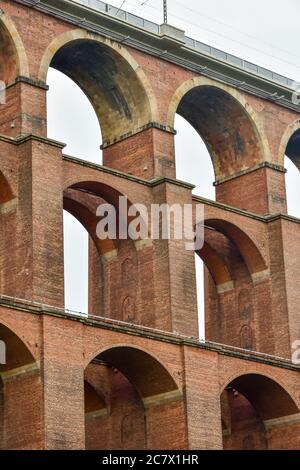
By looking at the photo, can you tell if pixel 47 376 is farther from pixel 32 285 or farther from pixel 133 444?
pixel 133 444

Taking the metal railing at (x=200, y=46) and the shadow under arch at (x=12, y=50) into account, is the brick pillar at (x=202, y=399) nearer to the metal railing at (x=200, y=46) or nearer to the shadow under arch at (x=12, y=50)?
the shadow under arch at (x=12, y=50)

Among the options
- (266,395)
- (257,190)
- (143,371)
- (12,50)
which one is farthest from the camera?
(257,190)

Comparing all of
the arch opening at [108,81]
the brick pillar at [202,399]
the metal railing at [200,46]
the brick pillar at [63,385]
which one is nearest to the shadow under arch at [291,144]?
the metal railing at [200,46]

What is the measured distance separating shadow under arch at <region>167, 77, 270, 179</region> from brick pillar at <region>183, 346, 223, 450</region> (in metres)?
13.4

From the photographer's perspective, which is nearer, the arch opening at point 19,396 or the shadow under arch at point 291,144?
the arch opening at point 19,396

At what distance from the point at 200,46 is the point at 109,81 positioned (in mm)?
5055

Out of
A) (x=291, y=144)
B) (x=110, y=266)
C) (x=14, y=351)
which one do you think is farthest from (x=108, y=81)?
(x=14, y=351)

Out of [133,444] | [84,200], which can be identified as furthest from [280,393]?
[84,200]

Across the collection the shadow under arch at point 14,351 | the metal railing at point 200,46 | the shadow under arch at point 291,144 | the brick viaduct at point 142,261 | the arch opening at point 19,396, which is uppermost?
the metal railing at point 200,46

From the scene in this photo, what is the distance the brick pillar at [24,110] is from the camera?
5489 cm

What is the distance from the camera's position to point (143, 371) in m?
53.6

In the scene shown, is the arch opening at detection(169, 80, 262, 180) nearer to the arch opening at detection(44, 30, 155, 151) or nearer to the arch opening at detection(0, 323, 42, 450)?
the arch opening at detection(44, 30, 155, 151)

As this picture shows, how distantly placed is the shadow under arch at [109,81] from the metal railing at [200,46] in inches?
52.4

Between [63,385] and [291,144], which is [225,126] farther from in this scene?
[63,385]
